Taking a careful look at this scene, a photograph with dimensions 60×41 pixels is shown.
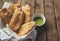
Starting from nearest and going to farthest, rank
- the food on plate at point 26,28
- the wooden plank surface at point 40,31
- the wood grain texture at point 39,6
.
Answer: the food on plate at point 26,28 < the wooden plank surface at point 40,31 < the wood grain texture at point 39,6

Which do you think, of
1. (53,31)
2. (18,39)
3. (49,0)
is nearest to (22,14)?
(18,39)

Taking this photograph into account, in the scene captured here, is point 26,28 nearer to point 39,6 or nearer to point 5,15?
point 5,15

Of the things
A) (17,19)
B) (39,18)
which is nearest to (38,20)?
(39,18)

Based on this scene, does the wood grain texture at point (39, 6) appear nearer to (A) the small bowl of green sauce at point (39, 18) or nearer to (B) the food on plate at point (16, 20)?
(A) the small bowl of green sauce at point (39, 18)

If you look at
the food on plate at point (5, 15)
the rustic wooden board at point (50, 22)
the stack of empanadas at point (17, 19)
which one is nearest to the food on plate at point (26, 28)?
the stack of empanadas at point (17, 19)

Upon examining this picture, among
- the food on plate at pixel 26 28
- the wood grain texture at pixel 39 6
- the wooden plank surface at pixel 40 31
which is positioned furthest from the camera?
the wood grain texture at pixel 39 6

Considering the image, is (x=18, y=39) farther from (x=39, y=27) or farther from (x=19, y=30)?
(x=39, y=27)

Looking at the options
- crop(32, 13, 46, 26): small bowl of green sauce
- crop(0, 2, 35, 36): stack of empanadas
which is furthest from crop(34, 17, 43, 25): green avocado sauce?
crop(0, 2, 35, 36): stack of empanadas
